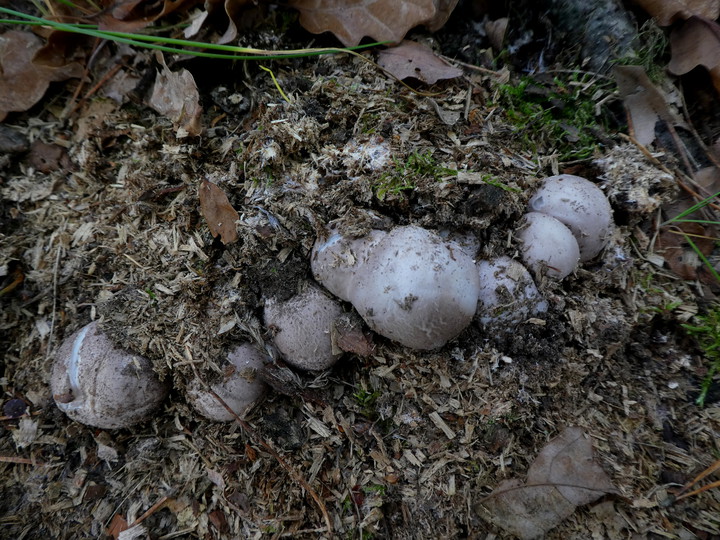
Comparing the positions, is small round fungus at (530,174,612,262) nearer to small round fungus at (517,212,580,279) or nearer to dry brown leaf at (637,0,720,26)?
small round fungus at (517,212,580,279)

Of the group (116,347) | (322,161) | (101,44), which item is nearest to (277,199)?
(322,161)

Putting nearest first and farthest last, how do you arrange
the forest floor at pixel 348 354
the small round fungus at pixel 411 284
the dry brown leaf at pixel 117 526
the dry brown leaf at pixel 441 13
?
1. the small round fungus at pixel 411 284
2. the forest floor at pixel 348 354
3. the dry brown leaf at pixel 117 526
4. the dry brown leaf at pixel 441 13

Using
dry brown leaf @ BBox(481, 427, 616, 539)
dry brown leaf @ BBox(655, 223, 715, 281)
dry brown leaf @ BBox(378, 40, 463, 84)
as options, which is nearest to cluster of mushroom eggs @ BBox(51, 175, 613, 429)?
dry brown leaf @ BBox(655, 223, 715, 281)

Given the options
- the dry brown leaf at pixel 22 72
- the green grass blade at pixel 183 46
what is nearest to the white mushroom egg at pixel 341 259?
the green grass blade at pixel 183 46

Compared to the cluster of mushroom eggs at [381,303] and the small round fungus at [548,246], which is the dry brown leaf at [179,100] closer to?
the cluster of mushroom eggs at [381,303]

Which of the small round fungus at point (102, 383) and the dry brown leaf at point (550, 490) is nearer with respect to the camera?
the dry brown leaf at point (550, 490)

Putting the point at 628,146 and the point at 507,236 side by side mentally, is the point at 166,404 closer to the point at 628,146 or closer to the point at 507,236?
the point at 507,236

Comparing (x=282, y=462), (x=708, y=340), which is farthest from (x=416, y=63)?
(x=282, y=462)
